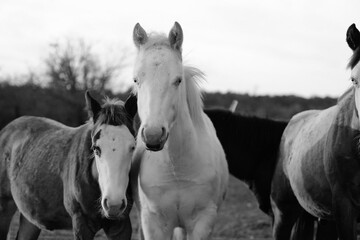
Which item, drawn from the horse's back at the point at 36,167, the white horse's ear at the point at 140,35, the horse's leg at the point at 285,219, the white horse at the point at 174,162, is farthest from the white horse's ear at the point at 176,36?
the horse's leg at the point at 285,219

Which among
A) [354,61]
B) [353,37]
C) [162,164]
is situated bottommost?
[162,164]

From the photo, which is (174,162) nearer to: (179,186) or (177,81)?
(179,186)

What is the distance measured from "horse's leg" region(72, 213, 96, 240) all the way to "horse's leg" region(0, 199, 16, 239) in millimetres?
2070

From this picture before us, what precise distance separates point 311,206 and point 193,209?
178 cm

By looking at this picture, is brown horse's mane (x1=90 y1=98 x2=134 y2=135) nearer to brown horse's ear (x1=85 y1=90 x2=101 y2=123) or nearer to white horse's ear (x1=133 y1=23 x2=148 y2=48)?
brown horse's ear (x1=85 y1=90 x2=101 y2=123)

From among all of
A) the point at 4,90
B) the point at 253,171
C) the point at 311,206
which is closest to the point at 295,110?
the point at 4,90

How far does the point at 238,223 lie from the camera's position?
14.2 meters

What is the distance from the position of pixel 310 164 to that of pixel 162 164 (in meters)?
1.79

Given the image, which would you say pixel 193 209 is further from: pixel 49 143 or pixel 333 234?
pixel 333 234

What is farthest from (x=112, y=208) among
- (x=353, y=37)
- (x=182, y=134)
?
(x=353, y=37)

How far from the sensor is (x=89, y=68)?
124ft

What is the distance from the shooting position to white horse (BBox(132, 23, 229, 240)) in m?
5.09

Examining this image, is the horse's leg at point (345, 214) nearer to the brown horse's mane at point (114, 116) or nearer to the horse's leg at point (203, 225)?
the horse's leg at point (203, 225)

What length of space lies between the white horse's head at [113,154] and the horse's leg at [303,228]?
9.94 feet
